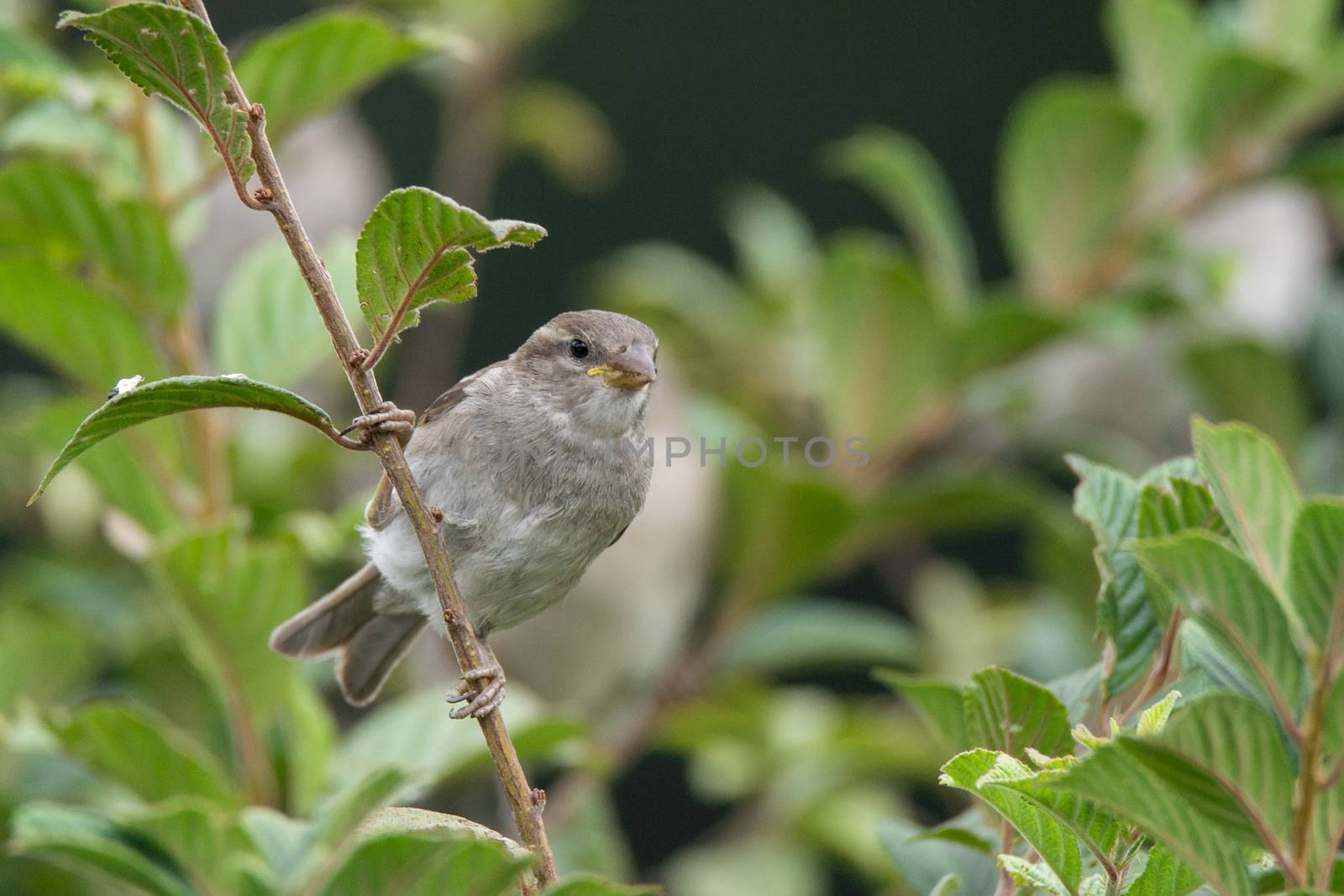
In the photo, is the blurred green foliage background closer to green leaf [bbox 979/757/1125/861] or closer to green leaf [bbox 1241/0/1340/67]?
green leaf [bbox 1241/0/1340/67]

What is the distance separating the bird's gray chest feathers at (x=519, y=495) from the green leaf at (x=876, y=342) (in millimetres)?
701

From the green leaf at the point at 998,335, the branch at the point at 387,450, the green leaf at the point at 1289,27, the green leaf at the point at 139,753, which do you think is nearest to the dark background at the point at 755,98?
the green leaf at the point at 1289,27

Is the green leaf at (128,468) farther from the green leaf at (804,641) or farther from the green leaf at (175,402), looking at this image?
the green leaf at (804,641)

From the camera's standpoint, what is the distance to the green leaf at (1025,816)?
3.15 ft

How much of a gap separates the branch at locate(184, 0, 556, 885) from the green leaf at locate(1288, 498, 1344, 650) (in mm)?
554

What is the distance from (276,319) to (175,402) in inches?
36.0

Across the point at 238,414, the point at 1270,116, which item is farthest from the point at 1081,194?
the point at 238,414

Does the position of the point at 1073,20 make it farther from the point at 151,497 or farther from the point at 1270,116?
the point at 151,497

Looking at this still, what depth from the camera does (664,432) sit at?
2.77 metres

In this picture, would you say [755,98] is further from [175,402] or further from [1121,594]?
[175,402]

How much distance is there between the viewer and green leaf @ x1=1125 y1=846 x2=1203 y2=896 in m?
0.99

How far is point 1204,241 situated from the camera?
310 centimetres

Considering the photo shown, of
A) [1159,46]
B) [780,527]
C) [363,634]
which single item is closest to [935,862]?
[363,634]

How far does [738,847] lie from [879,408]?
3.15 ft
